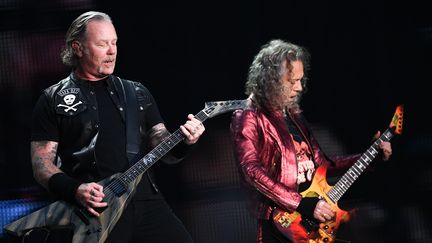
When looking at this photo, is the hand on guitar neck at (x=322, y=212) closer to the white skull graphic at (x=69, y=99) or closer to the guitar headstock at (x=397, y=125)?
the guitar headstock at (x=397, y=125)

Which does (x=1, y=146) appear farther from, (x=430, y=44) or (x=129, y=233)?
(x=430, y=44)

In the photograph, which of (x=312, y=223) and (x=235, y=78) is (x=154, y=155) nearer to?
(x=312, y=223)

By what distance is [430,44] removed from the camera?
5660 mm

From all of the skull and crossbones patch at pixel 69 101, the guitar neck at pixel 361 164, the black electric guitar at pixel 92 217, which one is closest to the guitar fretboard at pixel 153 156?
the black electric guitar at pixel 92 217

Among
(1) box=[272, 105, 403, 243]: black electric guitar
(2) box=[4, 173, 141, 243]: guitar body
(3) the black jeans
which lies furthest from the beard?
(2) box=[4, 173, 141, 243]: guitar body

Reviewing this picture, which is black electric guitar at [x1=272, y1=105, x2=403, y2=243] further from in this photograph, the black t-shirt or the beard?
the black t-shirt

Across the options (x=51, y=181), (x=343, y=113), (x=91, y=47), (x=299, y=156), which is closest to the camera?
(x=51, y=181)

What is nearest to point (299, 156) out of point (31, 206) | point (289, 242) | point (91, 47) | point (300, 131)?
point (300, 131)

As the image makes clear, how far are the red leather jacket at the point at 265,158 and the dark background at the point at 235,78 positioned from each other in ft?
3.44

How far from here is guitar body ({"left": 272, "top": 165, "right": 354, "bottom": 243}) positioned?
3930 mm

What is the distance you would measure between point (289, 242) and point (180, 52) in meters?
1.74

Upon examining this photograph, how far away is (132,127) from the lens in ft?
12.4

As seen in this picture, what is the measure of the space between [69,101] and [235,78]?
170cm

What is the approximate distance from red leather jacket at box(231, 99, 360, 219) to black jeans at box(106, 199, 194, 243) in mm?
505
